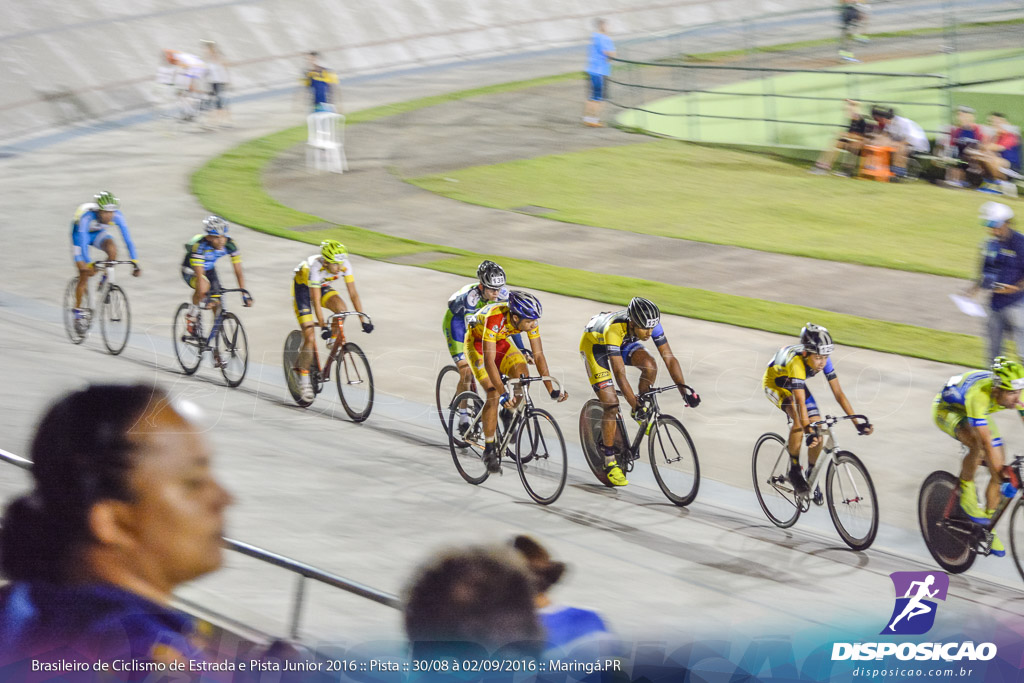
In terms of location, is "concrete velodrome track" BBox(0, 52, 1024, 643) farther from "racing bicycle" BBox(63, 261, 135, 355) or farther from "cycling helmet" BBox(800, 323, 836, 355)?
"cycling helmet" BBox(800, 323, 836, 355)

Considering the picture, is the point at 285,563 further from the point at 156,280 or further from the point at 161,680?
the point at 156,280

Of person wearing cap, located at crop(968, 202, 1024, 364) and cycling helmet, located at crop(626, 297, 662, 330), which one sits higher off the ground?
person wearing cap, located at crop(968, 202, 1024, 364)

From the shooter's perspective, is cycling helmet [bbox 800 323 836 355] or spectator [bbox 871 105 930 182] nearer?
cycling helmet [bbox 800 323 836 355]

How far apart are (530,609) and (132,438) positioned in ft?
2.10

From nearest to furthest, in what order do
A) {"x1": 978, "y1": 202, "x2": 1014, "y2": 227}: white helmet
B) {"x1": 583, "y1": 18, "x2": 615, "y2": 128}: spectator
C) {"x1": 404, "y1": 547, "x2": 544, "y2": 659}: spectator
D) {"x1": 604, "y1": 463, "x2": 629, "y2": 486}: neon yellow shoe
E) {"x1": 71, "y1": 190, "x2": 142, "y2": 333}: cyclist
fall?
1. {"x1": 404, "y1": 547, "x2": 544, "y2": 659}: spectator
2. {"x1": 604, "y1": 463, "x2": 629, "y2": 486}: neon yellow shoe
3. {"x1": 978, "y1": 202, "x2": 1014, "y2": 227}: white helmet
4. {"x1": 71, "y1": 190, "x2": 142, "y2": 333}: cyclist
5. {"x1": 583, "y1": 18, "x2": 615, "y2": 128}: spectator

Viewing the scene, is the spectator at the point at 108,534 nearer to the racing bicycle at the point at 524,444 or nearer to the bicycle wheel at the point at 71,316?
the racing bicycle at the point at 524,444

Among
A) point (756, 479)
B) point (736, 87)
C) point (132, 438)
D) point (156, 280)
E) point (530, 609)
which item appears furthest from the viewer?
point (736, 87)

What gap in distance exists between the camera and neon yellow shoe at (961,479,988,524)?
22.8 feet

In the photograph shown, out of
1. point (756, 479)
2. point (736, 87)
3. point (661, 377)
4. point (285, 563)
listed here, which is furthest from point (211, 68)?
point (285, 563)

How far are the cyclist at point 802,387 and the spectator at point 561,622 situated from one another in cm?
552

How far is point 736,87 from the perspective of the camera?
24.7 meters

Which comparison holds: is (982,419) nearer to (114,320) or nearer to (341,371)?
(341,371)

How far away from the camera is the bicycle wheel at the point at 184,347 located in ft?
37.5

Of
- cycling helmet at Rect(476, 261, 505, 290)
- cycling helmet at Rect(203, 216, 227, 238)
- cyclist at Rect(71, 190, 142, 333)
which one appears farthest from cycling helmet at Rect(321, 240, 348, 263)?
cyclist at Rect(71, 190, 142, 333)
